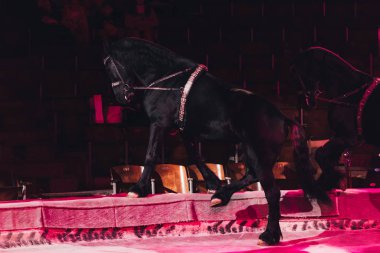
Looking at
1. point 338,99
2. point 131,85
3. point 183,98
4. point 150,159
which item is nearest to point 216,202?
point 150,159

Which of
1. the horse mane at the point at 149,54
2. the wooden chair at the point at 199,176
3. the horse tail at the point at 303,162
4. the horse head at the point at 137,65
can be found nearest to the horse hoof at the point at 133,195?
the horse head at the point at 137,65

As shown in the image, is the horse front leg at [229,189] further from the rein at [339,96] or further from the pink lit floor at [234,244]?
the rein at [339,96]

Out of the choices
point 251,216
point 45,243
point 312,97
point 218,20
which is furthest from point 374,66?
point 45,243

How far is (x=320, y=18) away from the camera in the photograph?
26.6 ft

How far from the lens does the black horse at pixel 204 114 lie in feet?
11.5

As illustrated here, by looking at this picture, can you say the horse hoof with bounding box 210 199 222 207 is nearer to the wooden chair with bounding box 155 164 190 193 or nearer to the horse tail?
the horse tail

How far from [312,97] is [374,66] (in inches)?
153

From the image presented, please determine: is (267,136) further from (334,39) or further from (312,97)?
(334,39)

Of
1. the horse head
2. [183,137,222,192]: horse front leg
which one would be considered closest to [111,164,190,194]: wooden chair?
[183,137,222,192]: horse front leg

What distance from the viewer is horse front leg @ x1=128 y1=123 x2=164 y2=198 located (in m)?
Answer: 3.70

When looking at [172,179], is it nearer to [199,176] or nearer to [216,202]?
[199,176]

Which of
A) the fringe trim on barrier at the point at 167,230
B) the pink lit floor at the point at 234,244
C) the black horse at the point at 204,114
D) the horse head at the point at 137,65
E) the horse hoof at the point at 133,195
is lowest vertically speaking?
the pink lit floor at the point at 234,244

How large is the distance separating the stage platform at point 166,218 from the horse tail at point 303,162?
0.55 ft

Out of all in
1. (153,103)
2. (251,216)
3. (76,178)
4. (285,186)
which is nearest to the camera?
(153,103)
